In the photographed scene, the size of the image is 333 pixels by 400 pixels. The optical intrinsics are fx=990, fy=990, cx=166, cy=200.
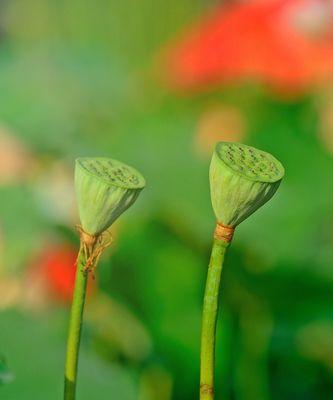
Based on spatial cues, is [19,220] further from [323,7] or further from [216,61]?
[323,7]

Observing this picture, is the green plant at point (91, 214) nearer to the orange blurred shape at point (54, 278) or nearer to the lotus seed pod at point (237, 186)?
the lotus seed pod at point (237, 186)

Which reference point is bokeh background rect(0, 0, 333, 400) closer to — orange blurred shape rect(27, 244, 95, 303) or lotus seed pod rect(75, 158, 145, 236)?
orange blurred shape rect(27, 244, 95, 303)

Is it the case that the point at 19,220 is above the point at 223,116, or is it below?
below

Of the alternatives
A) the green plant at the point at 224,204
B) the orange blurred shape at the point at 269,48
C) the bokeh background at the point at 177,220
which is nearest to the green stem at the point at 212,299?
the green plant at the point at 224,204

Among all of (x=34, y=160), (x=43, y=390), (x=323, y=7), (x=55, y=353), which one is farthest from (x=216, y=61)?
(x=43, y=390)

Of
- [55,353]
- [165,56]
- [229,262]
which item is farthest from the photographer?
[165,56]

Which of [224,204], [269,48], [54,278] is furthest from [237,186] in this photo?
[269,48]
